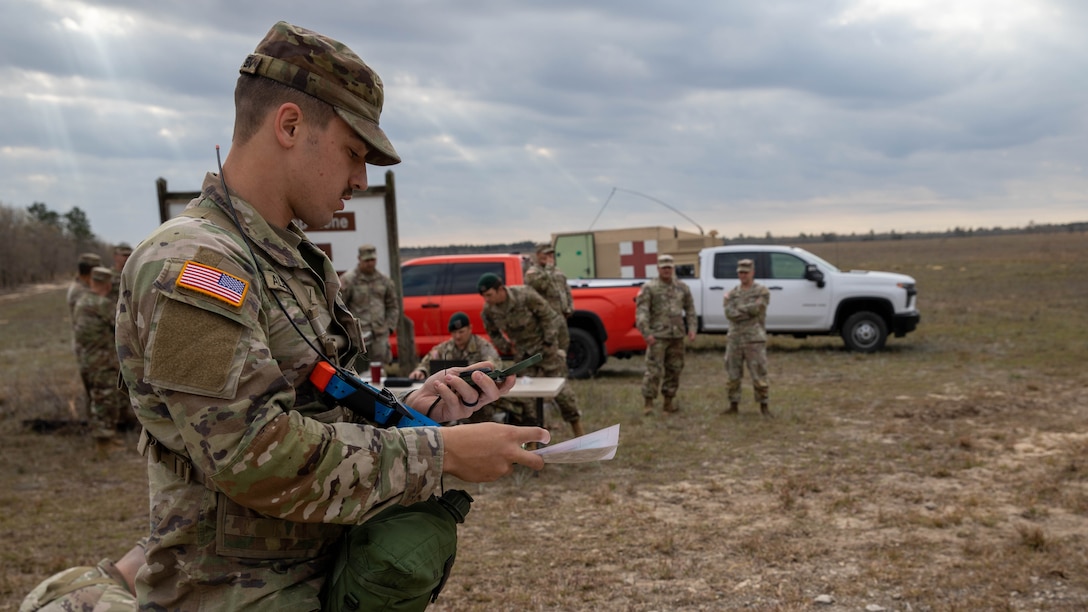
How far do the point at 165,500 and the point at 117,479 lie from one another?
6437 millimetres

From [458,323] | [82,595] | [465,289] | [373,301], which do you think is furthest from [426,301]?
[82,595]

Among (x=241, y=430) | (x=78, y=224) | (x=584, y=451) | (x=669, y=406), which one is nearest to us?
(x=241, y=430)

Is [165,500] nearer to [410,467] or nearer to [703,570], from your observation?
[410,467]

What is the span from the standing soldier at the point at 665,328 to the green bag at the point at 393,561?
792 centimetres

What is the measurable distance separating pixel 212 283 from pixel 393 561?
53 centimetres

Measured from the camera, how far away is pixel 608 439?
4.96 ft

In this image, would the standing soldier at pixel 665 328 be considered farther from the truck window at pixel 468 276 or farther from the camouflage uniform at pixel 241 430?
the camouflage uniform at pixel 241 430

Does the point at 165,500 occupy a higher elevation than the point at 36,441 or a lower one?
higher

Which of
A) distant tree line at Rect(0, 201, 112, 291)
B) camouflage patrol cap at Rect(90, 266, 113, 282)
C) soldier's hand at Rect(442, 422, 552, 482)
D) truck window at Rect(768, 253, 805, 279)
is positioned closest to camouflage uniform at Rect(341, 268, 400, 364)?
camouflage patrol cap at Rect(90, 266, 113, 282)

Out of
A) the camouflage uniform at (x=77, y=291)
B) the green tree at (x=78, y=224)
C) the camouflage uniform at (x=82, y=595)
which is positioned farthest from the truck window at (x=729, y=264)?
the green tree at (x=78, y=224)

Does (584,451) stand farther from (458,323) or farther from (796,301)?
(796,301)

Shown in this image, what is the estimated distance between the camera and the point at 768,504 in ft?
19.1

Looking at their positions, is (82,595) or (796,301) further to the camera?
(796,301)

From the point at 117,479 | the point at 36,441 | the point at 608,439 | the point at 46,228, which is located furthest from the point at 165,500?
the point at 46,228
